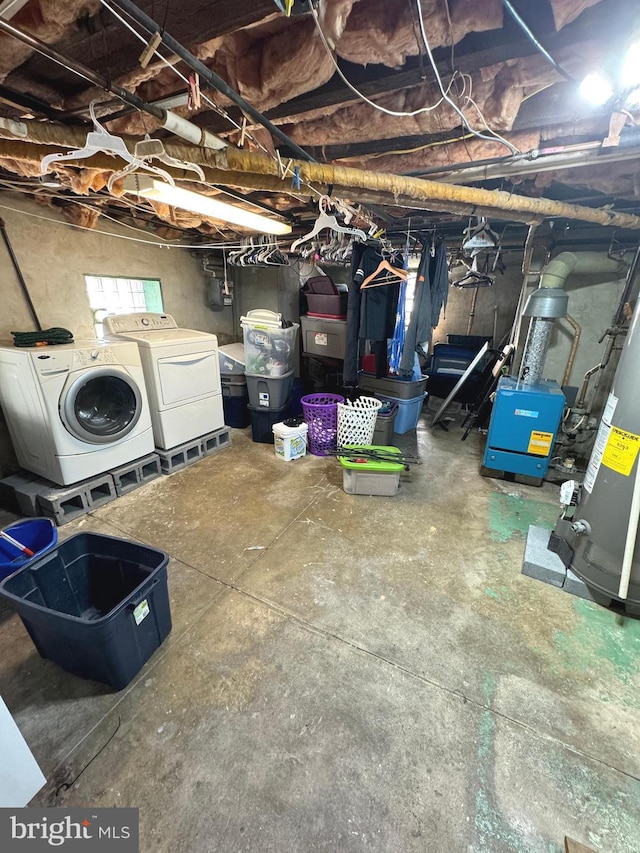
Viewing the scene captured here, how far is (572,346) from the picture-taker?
3.26 metres

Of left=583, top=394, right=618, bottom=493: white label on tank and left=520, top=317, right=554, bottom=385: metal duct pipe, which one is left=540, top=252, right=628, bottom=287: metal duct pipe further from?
left=583, top=394, right=618, bottom=493: white label on tank

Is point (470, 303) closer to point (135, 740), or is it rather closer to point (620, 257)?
point (620, 257)

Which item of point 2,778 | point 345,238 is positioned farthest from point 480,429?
point 2,778

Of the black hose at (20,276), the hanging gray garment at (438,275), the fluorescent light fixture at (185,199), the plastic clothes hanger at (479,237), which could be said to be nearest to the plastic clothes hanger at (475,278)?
the plastic clothes hanger at (479,237)

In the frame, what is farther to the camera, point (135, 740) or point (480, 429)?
point (480, 429)

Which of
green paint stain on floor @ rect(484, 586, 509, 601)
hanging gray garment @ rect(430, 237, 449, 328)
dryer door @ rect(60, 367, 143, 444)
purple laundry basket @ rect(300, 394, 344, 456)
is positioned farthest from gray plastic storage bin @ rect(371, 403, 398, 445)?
dryer door @ rect(60, 367, 143, 444)

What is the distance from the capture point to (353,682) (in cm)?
140

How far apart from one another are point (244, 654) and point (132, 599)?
1.92 feet

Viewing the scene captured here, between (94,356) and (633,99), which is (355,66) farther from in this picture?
(94,356)

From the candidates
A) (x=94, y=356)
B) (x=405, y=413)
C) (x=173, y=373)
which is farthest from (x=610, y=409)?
(x=94, y=356)

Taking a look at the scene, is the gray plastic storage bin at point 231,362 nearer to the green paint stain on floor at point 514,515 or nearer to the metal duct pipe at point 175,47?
the metal duct pipe at point 175,47

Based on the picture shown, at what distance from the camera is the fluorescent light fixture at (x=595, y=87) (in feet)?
3.50

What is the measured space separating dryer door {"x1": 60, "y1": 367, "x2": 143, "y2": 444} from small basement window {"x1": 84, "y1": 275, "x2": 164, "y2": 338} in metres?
1.04

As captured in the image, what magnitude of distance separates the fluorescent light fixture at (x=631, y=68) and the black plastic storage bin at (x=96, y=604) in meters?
2.38
